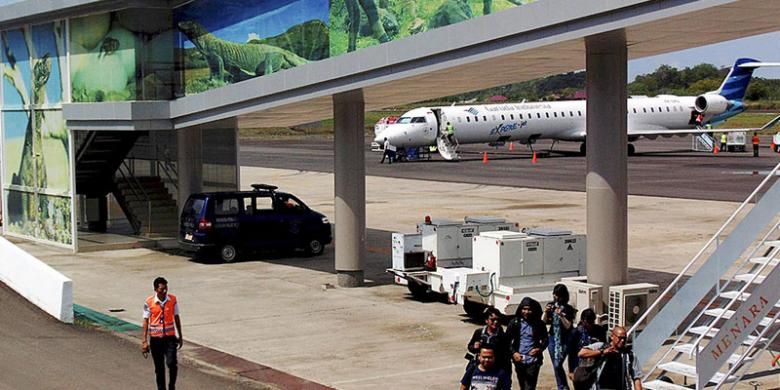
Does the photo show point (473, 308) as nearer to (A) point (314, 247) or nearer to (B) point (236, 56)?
(B) point (236, 56)

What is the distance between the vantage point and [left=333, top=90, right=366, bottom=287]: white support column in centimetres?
2366

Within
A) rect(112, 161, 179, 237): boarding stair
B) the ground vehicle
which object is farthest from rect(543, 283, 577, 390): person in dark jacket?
rect(112, 161, 179, 237): boarding stair

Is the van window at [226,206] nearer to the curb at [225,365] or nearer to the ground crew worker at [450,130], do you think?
the curb at [225,365]

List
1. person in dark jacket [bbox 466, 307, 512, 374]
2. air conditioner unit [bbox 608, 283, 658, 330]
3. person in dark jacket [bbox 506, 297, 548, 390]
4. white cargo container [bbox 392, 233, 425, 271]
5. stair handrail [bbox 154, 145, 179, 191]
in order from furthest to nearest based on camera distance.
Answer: stair handrail [bbox 154, 145, 179, 191]
white cargo container [bbox 392, 233, 425, 271]
air conditioner unit [bbox 608, 283, 658, 330]
person in dark jacket [bbox 506, 297, 548, 390]
person in dark jacket [bbox 466, 307, 512, 374]

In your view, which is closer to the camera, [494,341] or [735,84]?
[494,341]

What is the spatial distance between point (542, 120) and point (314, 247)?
131 feet

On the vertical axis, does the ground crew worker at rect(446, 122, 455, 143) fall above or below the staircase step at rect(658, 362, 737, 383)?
above

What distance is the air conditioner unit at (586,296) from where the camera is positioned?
1800 cm

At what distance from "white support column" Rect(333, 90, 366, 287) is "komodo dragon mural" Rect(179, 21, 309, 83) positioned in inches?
54.8

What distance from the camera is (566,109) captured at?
67250 millimetres

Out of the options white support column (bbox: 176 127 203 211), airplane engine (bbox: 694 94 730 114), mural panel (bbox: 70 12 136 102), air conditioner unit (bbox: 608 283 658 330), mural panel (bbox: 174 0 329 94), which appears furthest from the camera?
airplane engine (bbox: 694 94 730 114)

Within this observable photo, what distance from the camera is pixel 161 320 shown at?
44.5 ft

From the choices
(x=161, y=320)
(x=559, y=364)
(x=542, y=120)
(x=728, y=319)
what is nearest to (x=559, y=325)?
(x=559, y=364)

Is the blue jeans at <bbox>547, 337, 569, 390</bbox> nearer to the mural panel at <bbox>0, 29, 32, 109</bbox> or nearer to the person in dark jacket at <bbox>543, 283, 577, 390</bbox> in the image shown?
the person in dark jacket at <bbox>543, 283, 577, 390</bbox>
